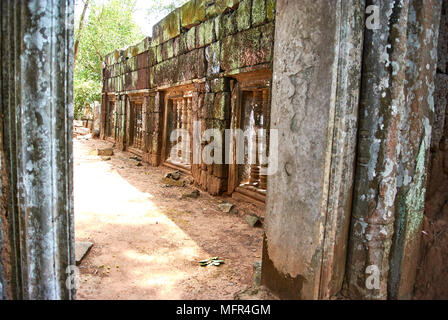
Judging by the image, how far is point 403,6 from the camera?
1816 mm

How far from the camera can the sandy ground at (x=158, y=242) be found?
252 centimetres

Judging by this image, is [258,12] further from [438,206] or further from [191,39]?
[438,206]

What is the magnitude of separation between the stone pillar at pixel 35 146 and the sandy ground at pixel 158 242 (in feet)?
3.11

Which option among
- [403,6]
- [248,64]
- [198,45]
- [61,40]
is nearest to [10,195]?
[61,40]

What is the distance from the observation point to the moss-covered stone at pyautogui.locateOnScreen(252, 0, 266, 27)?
416 cm

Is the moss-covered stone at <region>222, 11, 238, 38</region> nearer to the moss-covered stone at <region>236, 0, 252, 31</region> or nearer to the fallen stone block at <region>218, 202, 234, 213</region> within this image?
the moss-covered stone at <region>236, 0, 252, 31</region>

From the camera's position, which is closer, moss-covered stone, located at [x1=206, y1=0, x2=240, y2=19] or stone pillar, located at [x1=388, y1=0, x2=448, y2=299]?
stone pillar, located at [x1=388, y1=0, x2=448, y2=299]

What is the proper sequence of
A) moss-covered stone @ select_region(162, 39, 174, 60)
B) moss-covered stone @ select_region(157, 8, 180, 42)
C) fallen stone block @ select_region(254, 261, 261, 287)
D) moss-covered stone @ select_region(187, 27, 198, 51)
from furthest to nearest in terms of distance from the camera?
moss-covered stone @ select_region(162, 39, 174, 60) < moss-covered stone @ select_region(157, 8, 180, 42) < moss-covered stone @ select_region(187, 27, 198, 51) < fallen stone block @ select_region(254, 261, 261, 287)

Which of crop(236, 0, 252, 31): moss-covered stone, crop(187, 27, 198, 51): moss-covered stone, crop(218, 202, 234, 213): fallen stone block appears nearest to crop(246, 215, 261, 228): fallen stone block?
crop(218, 202, 234, 213): fallen stone block

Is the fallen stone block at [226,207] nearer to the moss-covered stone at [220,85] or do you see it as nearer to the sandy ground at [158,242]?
the sandy ground at [158,242]

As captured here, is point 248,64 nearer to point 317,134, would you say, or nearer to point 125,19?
point 317,134

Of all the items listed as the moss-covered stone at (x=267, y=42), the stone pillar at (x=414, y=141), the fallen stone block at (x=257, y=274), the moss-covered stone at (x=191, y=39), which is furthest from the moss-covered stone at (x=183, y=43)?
the stone pillar at (x=414, y=141)

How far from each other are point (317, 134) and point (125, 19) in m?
19.7

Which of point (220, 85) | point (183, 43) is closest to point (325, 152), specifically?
point (220, 85)
